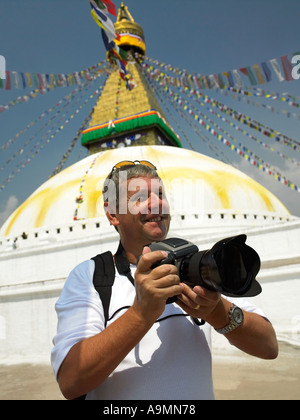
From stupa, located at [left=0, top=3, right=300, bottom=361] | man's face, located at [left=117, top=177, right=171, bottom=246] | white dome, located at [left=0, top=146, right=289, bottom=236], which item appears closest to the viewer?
man's face, located at [left=117, top=177, right=171, bottom=246]

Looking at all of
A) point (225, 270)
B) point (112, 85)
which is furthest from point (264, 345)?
point (112, 85)

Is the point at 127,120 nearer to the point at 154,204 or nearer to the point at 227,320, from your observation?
the point at 154,204

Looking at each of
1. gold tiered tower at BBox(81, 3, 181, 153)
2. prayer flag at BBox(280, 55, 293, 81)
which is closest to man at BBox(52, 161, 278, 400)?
prayer flag at BBox(280, 55, 293, 81)

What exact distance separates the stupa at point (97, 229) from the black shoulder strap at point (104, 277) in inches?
170

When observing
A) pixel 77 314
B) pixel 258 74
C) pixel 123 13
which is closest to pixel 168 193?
pixel 258 74

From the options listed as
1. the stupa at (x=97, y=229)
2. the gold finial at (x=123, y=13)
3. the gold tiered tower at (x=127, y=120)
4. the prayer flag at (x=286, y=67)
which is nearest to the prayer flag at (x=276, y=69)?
the prayer flag at (x=286, y=67)

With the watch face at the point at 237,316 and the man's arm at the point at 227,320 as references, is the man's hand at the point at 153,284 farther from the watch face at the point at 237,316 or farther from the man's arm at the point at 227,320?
the watch face at the point at 237,316

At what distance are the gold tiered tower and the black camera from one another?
13.0 metres

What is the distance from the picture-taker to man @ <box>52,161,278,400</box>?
77cm

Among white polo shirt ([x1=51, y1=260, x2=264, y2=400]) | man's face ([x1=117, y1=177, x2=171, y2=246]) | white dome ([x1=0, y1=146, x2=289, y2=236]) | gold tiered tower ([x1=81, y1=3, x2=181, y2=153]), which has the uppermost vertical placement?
gold tiered tower ([x1=81, y1=3, x2=181, y2=153])

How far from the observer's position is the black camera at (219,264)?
0.78m

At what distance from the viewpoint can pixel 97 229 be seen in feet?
27.4

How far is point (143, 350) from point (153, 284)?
0.80 ft

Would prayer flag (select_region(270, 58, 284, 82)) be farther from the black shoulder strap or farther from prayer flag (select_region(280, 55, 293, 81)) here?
the black shoulder strap
